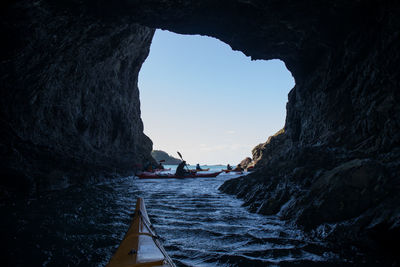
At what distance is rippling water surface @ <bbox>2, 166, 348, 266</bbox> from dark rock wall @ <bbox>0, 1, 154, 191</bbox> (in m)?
4.21

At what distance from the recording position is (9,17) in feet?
24.3

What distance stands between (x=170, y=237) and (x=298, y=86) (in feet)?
45.8

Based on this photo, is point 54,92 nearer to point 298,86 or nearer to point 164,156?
point 298,86

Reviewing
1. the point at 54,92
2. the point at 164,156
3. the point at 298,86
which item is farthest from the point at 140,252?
the point at 164,156

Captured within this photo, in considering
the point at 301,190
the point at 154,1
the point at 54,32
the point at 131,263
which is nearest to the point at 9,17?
the point at 54,32

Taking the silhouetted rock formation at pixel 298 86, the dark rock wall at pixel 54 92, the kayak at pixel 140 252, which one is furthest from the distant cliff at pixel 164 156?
the kayak at pixel 140 252

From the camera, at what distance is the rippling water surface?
3.47m

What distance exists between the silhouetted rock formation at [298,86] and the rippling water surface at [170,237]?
967 millimetres

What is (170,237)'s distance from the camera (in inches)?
178

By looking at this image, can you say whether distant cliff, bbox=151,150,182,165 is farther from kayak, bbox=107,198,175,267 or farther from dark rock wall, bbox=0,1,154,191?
kayak, bbox=107,198,175,267

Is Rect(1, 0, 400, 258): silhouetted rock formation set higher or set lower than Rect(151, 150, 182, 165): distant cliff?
higher

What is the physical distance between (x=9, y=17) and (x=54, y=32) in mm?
2102

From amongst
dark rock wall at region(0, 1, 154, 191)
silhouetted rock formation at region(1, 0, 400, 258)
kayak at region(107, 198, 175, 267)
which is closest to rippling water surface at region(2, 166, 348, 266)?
kayak at region(107, 198, 175, 267)

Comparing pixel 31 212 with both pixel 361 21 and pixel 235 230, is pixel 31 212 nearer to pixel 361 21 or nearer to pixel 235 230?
pixel 235 230
